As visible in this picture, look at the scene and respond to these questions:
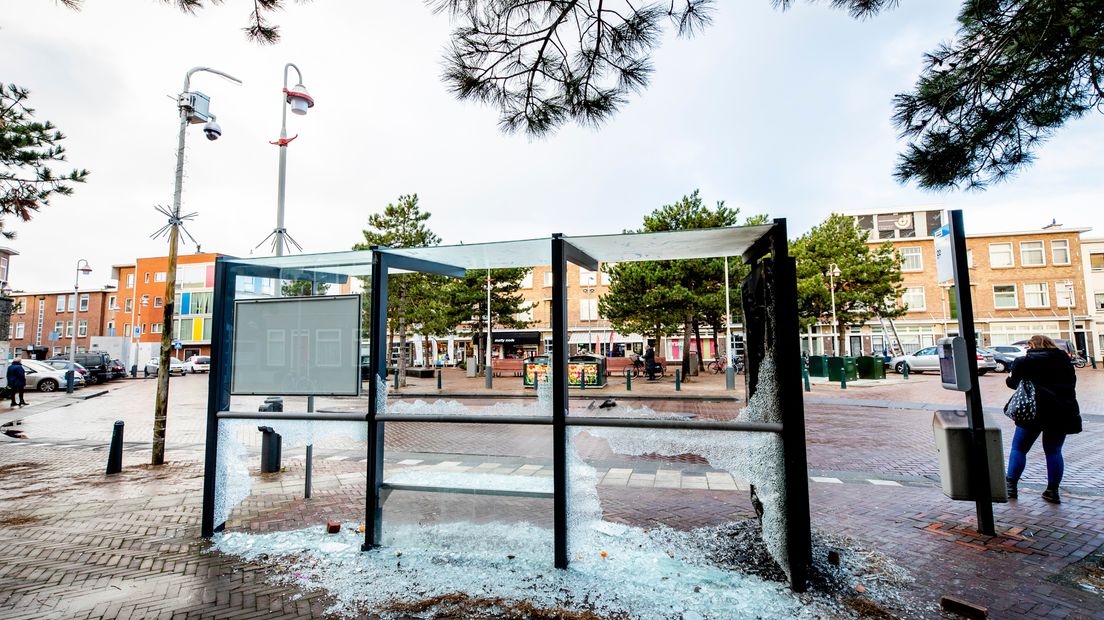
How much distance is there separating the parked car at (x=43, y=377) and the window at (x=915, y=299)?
4941 centimetres

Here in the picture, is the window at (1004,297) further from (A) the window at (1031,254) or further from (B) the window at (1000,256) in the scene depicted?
(A) the window at (1031,254)

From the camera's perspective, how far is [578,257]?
4.08 metres

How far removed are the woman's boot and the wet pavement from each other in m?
0.10

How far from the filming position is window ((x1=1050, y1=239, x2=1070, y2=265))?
36.6m

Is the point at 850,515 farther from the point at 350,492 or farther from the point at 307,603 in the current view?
the point at 350,492

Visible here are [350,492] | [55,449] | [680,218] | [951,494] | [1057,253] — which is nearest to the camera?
[951,494]

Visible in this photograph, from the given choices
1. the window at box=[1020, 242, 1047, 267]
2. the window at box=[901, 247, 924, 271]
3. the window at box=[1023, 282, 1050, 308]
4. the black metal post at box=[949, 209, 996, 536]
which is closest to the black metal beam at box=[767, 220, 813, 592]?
the black metal post at box=[949, 209, 996, 536]

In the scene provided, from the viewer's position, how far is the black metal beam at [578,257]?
12.7ft

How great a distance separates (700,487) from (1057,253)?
45.8m

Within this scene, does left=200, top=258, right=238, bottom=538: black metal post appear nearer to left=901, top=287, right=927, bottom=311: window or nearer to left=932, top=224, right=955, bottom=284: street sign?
left=932, top=224, right=955, bottom=284: street sign

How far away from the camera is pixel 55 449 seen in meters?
8.87

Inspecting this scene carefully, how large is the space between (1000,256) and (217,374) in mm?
48181

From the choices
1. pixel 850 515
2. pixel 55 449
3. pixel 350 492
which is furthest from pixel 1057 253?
pixel 55 449

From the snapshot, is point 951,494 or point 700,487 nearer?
point 951,494
